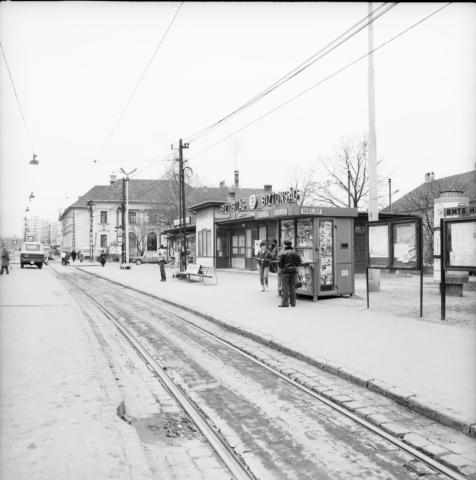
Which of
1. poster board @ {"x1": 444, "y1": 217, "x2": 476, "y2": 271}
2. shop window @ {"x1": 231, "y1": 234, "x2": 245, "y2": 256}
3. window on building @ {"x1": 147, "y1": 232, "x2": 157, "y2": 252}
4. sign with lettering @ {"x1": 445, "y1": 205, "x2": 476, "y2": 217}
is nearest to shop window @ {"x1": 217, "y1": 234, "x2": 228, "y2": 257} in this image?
shop window @ {"x1": 231, "y1": 234, "x2": 245, "y2": 256}

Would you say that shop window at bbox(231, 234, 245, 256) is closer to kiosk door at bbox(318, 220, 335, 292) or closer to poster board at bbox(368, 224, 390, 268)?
kiosk door at bbox(318, 220, 335, 292)

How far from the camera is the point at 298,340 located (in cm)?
823

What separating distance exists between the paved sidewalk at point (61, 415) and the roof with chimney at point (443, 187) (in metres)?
30.7

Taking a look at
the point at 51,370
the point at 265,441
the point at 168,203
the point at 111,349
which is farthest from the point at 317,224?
the point at 168,203

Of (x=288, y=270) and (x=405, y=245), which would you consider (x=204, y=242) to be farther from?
(x=405, y=245)

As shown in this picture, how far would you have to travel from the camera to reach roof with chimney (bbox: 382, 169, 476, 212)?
125 feet

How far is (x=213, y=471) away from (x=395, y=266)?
339 inches

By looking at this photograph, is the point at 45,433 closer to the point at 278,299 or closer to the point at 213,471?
the point at 213,471

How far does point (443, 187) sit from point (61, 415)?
39.6m

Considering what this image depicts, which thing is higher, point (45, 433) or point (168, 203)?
point (168, 203)

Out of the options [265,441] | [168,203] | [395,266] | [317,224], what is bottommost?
[265,441]

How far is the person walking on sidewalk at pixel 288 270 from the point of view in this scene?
12.4 meters

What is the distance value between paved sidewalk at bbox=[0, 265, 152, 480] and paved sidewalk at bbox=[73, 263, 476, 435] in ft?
9.18

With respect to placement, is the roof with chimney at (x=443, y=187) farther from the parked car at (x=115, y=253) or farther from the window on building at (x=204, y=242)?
the parked car at (x=115, y=253)
